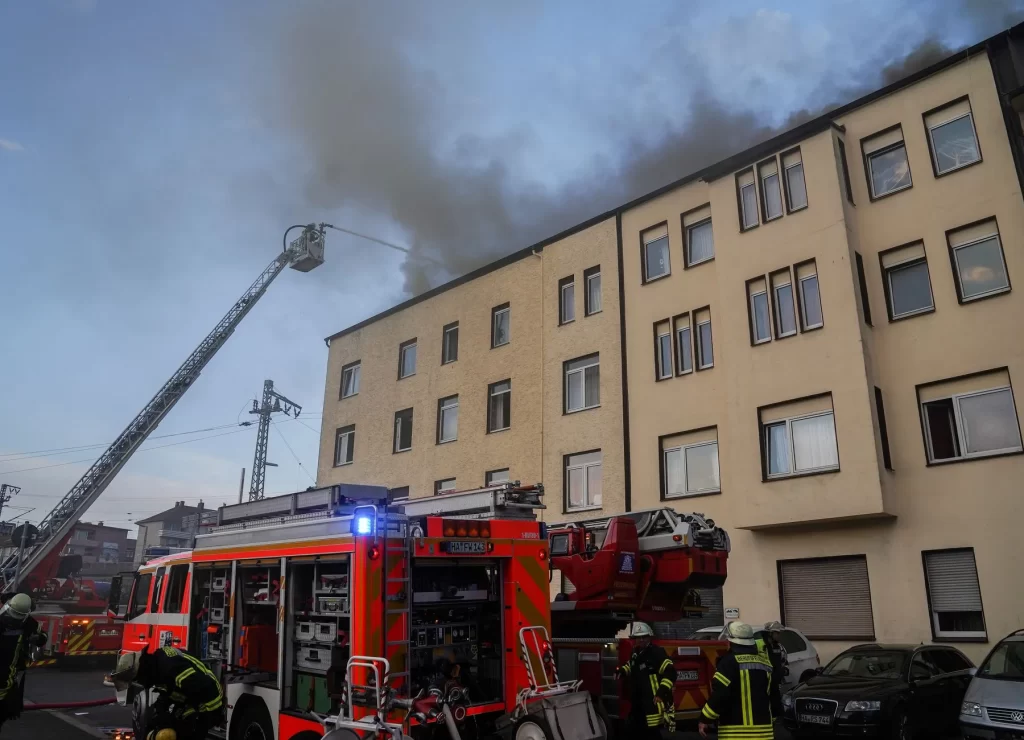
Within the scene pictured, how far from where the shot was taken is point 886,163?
52.3 ft

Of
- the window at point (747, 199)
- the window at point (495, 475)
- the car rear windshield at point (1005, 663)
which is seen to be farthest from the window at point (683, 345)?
the car rear windshield at point (1005, 663)

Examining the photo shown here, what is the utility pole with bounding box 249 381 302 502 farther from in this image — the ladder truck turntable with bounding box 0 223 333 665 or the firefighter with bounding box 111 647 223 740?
the firefighter with bounding box 111 647 223 740

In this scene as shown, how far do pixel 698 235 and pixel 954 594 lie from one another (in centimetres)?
966

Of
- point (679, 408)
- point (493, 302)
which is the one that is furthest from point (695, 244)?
point (493, 302)

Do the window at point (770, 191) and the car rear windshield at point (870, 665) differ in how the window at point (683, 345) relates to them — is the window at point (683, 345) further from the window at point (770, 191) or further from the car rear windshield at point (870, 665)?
the car rear windshield at point (870, 665)

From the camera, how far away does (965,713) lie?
8.91m

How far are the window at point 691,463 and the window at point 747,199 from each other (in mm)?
4752

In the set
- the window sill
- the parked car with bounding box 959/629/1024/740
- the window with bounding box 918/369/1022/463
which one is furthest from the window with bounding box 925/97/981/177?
the parked car with bounding box 959/629/1024/740

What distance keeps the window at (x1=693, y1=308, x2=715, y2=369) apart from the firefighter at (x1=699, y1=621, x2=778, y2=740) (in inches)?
474

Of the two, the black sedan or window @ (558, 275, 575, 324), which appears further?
window @ (558, 275, 575, 324)

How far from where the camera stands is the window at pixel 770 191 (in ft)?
55.5

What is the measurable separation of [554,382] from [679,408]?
13.5 ft

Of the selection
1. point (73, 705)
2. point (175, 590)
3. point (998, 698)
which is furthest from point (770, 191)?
point (73, 705)

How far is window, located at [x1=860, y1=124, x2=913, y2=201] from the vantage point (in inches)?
615
